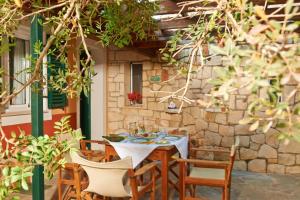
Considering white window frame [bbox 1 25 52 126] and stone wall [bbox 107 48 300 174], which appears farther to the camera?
stone wall [bbox 107 48 300 174]

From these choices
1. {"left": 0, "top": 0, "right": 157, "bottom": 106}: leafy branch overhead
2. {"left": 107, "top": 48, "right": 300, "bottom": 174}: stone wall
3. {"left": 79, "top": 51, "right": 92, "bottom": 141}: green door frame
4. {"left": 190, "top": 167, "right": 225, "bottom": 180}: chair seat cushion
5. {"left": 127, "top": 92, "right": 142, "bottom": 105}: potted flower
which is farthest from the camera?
{"left": 79, "top": 51, "right": 92, "bottom": 141}: green door frame

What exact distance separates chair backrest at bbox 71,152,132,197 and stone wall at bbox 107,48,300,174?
2472mm

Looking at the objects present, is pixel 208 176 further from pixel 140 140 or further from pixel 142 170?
pixel 140 140

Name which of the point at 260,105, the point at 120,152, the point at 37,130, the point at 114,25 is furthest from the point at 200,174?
the point at 260,105

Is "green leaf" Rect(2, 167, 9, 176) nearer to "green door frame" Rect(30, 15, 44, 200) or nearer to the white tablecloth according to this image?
"green door frame" Rect(30, 15, 44, 200)

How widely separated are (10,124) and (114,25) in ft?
9.12

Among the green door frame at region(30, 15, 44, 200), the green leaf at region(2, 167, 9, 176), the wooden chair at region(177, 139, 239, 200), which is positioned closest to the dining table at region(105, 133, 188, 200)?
the wooden chair at region(177, 139, 239, 200)

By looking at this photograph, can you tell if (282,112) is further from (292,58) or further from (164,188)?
(164,188)

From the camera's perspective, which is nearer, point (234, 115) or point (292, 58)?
point (292, 58)

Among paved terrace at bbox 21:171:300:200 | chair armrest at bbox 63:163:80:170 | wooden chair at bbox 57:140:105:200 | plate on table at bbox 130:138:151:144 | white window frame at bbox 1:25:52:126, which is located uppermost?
white window frame at bbox 1:25:52:126

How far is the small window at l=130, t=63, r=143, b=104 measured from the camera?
6328 mm

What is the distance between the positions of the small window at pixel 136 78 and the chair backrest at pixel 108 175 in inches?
138

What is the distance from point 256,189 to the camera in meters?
4.34

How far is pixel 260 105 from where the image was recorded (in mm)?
692
